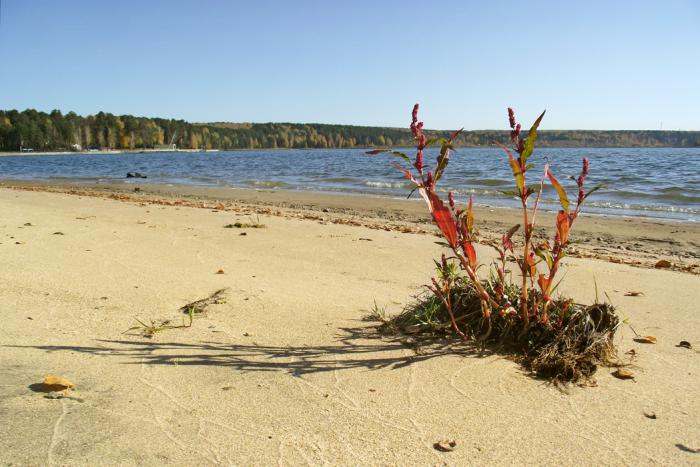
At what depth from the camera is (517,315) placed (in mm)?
2568

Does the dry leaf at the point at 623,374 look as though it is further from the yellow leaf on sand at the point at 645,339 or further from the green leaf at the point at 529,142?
the green leaf at the point at 529,142

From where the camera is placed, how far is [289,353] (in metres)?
2.55

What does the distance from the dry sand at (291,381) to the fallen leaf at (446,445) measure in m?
0.03

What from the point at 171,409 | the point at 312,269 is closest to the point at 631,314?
the point at 312,269

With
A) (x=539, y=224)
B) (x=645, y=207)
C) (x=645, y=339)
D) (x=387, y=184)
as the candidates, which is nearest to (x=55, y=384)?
(x=645, y=339)

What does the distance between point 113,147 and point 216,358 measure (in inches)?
5043

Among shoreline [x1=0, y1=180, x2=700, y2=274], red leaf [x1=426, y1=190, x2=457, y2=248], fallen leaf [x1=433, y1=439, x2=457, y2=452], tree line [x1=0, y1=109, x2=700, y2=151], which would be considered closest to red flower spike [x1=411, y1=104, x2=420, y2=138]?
red leaf [x1=426, y1=190, x2=457, y2=248]

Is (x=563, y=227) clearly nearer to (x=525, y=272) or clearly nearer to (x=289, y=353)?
(x=525, y=272)

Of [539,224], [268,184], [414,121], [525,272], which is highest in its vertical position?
[414,121]

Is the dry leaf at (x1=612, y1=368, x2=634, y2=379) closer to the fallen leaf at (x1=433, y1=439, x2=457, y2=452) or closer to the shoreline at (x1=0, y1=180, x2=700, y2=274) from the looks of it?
the fallen leaf at (x1=433, y1=439, x2=457, y2=452)

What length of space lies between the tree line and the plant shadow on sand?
67.8 metres

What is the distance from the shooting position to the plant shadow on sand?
240 centimetres

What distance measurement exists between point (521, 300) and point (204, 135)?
489 feet

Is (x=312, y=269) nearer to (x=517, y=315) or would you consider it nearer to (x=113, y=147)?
(x=517, y=315)
